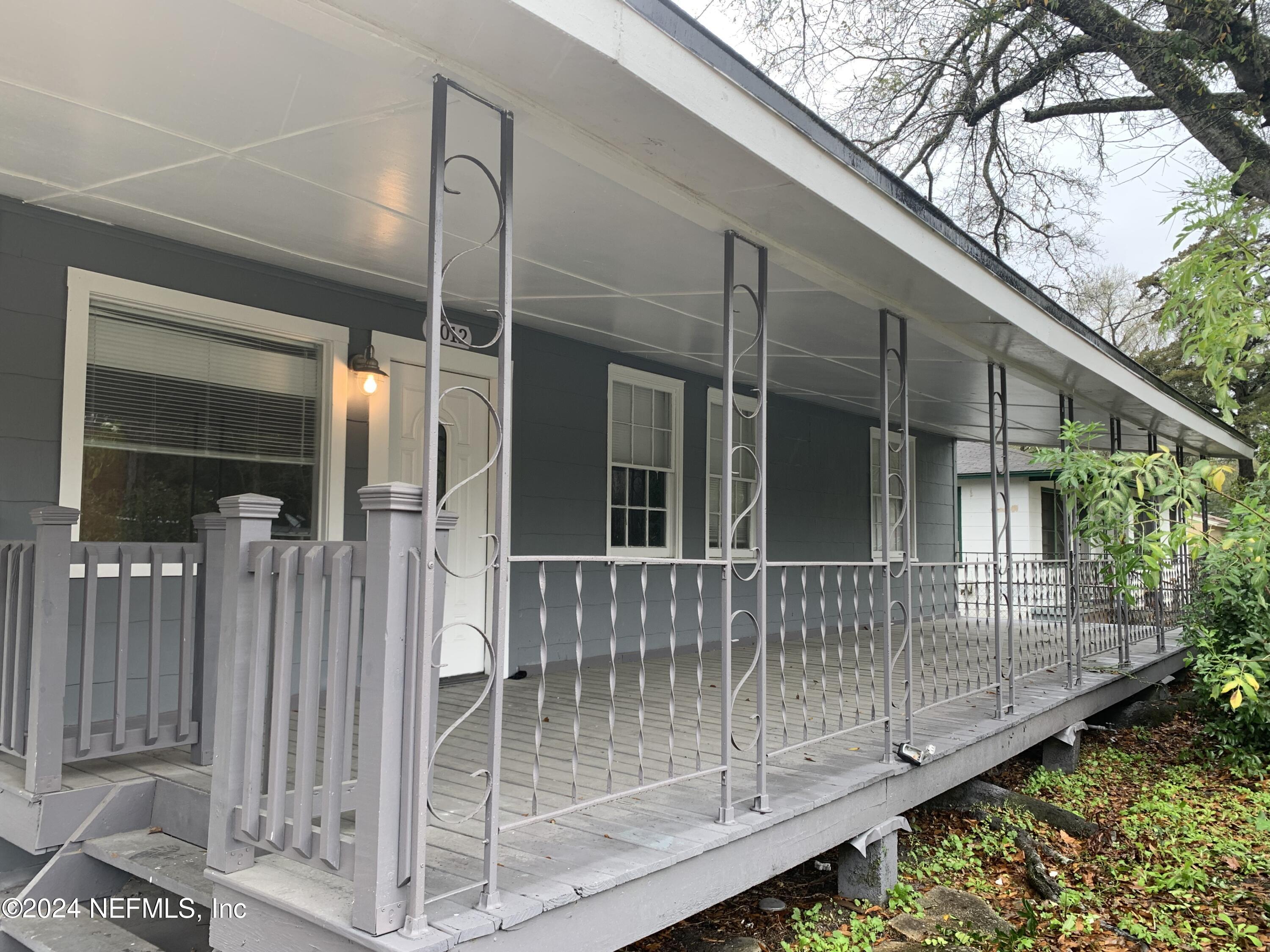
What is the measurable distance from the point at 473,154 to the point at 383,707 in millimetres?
1982

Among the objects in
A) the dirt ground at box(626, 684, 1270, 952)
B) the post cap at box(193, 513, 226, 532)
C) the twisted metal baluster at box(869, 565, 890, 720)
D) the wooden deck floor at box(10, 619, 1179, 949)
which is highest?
the post cap at box(193, 513, 226, 532)

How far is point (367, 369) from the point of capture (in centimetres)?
526

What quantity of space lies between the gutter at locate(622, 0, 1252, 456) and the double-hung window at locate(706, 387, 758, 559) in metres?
3.46

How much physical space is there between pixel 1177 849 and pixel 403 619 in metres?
4.60

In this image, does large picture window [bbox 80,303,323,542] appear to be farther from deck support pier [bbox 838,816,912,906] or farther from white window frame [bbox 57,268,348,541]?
deck support pier [bbox 838,816,912,906]

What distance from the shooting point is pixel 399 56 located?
2326 millimetres

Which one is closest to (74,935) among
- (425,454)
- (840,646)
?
(425,454)

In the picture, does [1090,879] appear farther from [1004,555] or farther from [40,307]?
[40,307]

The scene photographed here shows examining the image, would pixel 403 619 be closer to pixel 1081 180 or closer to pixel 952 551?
pixel 952 551

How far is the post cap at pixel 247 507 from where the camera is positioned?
2555mm

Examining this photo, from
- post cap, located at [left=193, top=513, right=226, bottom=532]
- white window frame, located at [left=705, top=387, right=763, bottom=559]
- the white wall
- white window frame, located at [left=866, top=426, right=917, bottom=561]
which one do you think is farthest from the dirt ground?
the white wall

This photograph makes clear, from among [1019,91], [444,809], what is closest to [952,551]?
[1019,91]

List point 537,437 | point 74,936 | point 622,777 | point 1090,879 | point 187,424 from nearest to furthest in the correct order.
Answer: point 74,936, point 622,777, point 1090,879, point 187,424, point 537,437

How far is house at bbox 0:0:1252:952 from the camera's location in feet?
7.77
